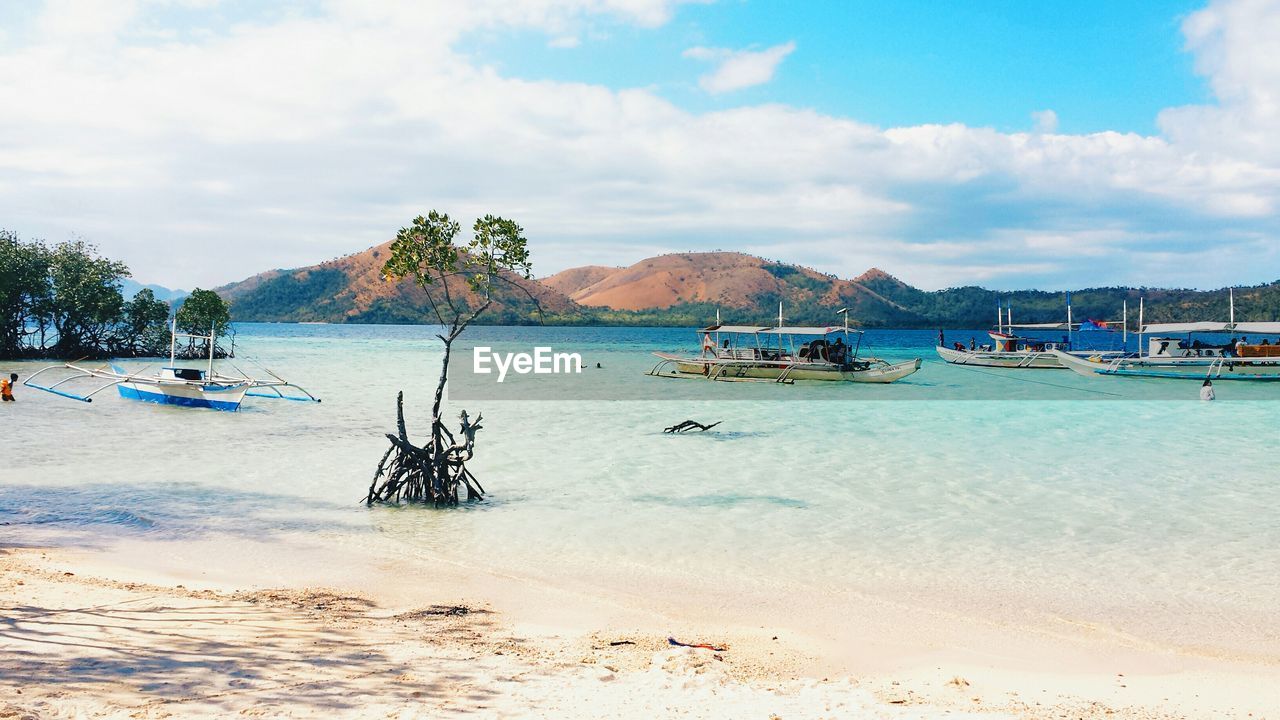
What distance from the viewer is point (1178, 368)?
51.3 meters

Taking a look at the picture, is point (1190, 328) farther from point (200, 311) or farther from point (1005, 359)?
point (200, 311)

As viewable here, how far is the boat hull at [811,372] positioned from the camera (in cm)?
4612

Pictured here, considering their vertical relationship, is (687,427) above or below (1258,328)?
below

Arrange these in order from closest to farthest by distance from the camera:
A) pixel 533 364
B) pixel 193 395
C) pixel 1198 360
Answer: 1. pixel 193 395
2. pixel 1198 360
3. pixel 533 364

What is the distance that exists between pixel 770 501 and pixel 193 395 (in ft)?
77.9

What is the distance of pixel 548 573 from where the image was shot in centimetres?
1047

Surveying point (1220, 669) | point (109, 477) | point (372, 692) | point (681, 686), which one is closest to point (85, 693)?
point (372, 692)

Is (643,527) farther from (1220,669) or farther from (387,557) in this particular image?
(1220,669)

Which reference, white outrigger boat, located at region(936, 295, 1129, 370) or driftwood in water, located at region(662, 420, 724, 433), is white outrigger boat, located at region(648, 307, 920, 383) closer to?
white outrigger boat, located at region(936, 295, 1129, 370)

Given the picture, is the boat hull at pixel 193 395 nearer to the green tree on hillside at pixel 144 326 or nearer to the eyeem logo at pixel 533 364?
the eyeem logo at pixel 533 364

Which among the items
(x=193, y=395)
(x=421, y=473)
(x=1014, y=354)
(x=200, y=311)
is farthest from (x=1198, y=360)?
(x=200, y=311)

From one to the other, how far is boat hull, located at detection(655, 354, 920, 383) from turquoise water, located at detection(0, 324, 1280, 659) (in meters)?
16.1

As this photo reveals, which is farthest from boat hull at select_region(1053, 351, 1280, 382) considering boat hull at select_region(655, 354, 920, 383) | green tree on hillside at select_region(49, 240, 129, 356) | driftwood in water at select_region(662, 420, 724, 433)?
green tree on hillside at select_region(49, 240, 129, 356)

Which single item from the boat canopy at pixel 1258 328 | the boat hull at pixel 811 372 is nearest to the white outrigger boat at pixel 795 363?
the boat hull at pixel 811 372
